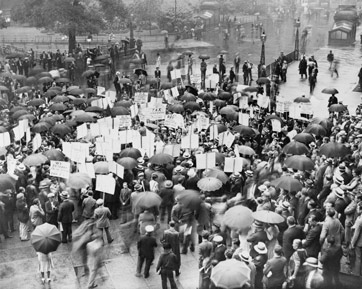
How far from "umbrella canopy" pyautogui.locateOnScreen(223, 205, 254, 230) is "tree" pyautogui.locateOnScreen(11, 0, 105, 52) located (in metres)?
28.5

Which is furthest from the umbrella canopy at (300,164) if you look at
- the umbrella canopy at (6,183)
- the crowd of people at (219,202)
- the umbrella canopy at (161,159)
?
the umbrella canopy at (6,183)

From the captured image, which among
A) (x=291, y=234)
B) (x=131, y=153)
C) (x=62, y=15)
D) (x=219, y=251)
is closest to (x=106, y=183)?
(x=131, y=153)

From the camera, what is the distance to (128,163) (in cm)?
1393

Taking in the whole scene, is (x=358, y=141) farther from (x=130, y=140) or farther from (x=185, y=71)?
(x=185, y=71)

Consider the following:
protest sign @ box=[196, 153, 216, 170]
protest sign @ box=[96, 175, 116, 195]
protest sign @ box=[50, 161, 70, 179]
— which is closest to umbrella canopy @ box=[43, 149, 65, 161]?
protest sign @ box=[50, 161, 70, 179]

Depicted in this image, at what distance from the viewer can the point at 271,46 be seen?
4972cm

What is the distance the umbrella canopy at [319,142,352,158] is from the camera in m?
14.6

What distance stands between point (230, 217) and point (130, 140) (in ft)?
19.3

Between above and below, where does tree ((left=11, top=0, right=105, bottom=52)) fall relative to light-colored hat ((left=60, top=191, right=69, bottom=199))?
above

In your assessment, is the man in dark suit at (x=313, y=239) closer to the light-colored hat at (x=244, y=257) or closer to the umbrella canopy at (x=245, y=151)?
the light-colored hat at (x=244, y=257)

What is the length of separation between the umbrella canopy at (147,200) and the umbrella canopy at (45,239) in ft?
6.25

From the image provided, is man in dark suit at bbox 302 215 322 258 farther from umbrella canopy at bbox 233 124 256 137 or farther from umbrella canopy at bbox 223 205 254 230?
umbrella canopy at bbox 233 124 256 137

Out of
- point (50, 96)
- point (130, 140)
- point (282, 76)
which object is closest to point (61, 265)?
point (130, 140)

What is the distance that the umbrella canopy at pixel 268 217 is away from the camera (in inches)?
412
